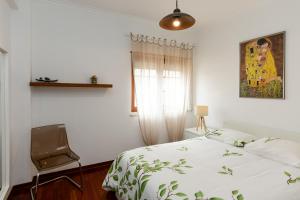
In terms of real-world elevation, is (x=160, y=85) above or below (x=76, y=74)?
below

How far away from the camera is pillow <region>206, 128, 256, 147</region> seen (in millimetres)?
2346

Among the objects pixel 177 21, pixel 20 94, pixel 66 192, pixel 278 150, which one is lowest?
pixel 66 192

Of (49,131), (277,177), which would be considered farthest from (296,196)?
(49,131)

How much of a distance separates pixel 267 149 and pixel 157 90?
1919mm

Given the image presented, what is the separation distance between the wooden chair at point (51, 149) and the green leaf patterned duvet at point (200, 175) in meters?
Answer: 0.65

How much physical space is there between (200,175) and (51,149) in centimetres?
201

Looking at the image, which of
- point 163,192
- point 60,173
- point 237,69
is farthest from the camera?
point 237,69

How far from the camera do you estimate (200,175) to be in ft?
4.99

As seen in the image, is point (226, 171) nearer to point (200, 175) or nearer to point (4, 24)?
point (200, 175)

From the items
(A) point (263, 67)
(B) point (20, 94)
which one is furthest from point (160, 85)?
(B) point (20, 94)

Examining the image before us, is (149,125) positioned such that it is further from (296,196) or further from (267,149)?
(296,196)

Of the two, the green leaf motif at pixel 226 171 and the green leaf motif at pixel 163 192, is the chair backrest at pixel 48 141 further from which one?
the green leaf motif at pixel 226 171

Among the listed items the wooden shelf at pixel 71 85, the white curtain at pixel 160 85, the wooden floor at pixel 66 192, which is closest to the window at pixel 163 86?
the white curtain at pixel 160 85

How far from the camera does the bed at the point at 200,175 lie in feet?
4.19
